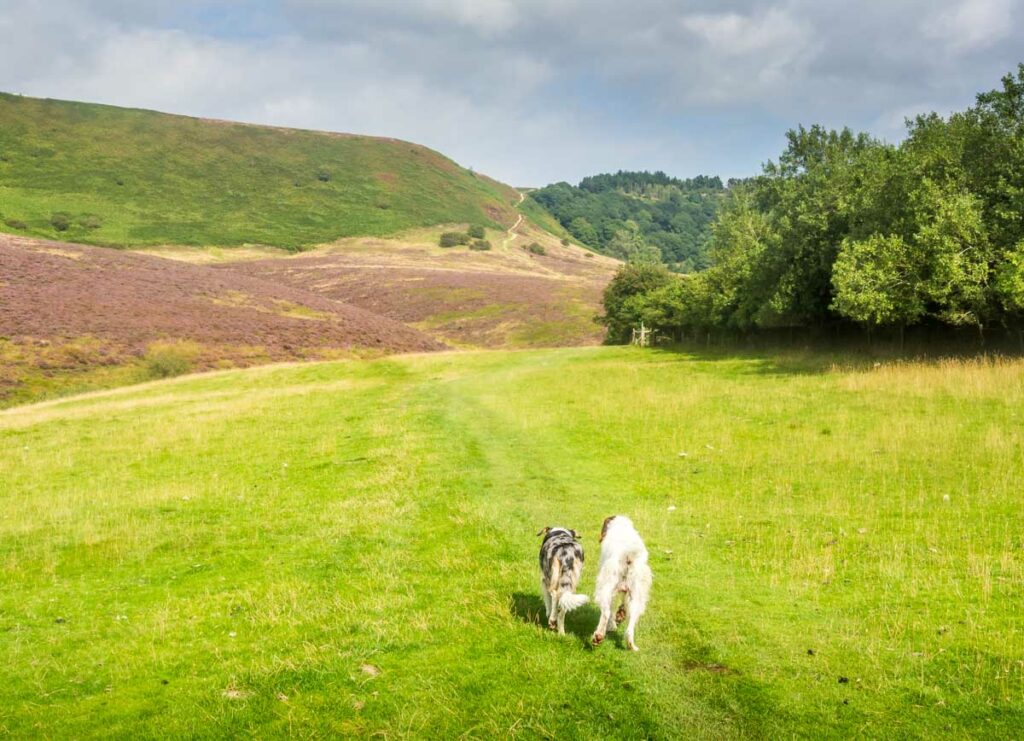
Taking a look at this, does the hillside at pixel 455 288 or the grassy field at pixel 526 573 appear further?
the hillside at pixel 455 288

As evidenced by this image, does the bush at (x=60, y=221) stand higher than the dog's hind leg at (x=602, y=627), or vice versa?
the bush at (x=60, y=221)

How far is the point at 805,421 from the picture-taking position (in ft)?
87.8

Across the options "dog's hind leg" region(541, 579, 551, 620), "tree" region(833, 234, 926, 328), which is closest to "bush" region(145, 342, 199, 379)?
"tree" region(833, 234, 926, 328)

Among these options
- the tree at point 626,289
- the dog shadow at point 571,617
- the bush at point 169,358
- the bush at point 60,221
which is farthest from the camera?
the bush at point 60,221

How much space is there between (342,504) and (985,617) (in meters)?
15.1

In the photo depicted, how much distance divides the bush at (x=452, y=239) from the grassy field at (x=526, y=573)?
503 ft

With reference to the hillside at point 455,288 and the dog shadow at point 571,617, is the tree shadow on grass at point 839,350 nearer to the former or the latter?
the dog shadow at point 571,617

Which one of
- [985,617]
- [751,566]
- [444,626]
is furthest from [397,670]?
[985,617]

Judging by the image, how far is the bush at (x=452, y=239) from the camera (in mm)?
181250

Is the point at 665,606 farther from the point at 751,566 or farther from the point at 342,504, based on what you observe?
the point at 342,504

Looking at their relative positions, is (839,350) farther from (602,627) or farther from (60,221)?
(60,221)

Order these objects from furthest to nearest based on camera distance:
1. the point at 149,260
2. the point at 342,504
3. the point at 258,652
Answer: the point at 149,260
the point at 342,504
the point at 258,652

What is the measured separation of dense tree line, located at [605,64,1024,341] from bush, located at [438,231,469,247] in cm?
12548

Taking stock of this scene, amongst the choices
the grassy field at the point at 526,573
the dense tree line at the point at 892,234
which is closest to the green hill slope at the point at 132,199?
the dense tree line at the point at 892,234
